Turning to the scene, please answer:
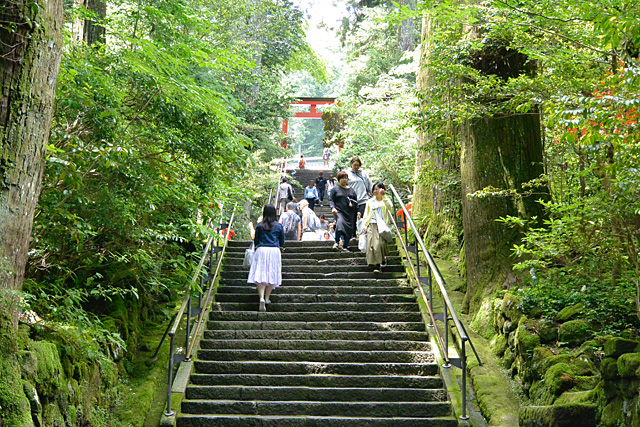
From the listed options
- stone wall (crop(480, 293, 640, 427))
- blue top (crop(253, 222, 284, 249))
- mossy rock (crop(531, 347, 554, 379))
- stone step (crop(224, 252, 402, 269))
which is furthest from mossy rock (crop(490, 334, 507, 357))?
blue top (crop(253, 222, 284, 249))

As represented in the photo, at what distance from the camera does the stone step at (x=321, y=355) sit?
653cm

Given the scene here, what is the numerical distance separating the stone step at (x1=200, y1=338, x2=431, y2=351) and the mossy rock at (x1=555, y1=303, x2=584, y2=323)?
1.49 m

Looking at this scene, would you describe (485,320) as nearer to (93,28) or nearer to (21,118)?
(21,118)

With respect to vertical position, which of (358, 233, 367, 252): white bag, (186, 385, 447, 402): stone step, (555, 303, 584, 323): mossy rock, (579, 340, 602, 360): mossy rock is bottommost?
(186, 385, 447, 402): stone step

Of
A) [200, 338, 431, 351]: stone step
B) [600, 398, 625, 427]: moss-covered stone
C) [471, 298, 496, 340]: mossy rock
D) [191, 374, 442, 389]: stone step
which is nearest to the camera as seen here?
[600, 398, 625, 427]: moss-covered stone

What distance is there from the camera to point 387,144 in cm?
1498

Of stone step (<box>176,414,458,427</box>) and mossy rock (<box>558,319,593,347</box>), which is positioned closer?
stone step (<box>176,414,458,427</box>)

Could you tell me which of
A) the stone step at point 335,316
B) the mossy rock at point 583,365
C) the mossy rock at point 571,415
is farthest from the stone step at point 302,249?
the mossy rock at point 571,415

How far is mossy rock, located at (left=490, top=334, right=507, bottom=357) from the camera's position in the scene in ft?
21.2

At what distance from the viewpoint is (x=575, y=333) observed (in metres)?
5.61

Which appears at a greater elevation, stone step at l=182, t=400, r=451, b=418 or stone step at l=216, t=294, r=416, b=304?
stone step at l=216, t=294, r=416, b=304

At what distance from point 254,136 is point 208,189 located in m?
9.82

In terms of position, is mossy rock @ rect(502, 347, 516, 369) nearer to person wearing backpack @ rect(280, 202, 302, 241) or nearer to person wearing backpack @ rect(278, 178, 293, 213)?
person wearing backpack @ rect(280, 202, 302, 241)

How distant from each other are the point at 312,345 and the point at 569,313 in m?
2.90
